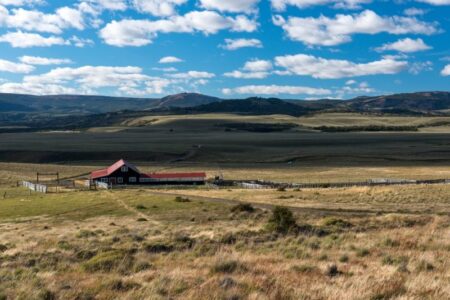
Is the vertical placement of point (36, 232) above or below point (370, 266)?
below

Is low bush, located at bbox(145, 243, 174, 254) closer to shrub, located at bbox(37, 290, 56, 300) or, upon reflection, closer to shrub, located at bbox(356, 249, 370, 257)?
shrub, located at bbox(356, 249, 370, 257)

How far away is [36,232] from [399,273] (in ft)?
76.3

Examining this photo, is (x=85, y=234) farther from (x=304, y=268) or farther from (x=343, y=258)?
(x=304, y=268)

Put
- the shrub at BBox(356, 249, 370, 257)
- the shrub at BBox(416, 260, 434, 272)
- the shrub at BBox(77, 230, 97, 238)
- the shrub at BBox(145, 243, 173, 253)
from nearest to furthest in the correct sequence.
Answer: the shrub at BBox(416, 260, 434, 272)
the shrub at BBox(356, 249, 370, 257)
the shrub at BBox(145, 243, 173, 253)
the shrub at BBox(77, 230, 97, 238)

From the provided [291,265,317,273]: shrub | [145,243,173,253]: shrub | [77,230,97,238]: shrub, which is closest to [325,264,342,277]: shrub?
[291,265,317,273]: shrub

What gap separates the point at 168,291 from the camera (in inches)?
377

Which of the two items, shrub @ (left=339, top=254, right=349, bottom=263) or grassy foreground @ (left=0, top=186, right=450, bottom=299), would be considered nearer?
grassy foreground @ (left=0, top=186, right=450, bottom=299)

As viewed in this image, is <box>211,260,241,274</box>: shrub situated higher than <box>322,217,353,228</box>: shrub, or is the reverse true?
<box>211,260,241,274</box>: shrub

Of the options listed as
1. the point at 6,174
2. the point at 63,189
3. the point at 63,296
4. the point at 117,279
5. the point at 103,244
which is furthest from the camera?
the point at 6,174

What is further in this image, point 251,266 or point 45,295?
point 251,266

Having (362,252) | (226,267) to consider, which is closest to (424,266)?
(362,252)

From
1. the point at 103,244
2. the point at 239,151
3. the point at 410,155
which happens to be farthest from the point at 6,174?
the point at 410,155

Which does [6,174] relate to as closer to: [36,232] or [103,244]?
[36,232]

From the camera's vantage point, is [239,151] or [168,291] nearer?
[168,291]
